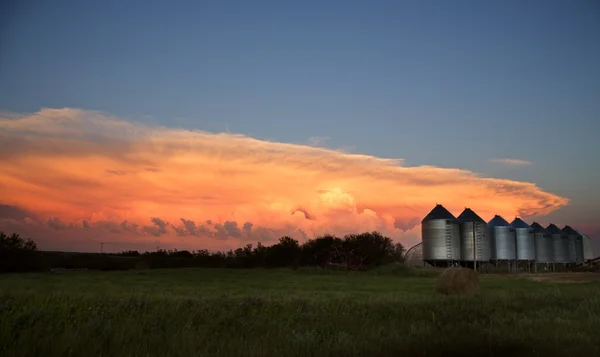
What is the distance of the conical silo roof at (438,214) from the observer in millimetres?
74562

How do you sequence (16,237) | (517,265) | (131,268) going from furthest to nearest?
1. (517,265)
2. (131,268)
3. (16,237)

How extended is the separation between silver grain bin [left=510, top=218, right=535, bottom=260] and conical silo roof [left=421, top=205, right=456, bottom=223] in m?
15.3

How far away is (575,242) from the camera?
98812 mm

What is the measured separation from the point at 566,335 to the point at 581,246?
10018cm

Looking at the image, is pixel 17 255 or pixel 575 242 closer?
pixel 17 255

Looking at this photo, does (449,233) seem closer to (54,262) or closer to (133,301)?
(54,262)

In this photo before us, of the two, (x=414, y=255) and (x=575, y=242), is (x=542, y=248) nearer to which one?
(x=575, y=242)

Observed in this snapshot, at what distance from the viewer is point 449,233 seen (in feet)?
240

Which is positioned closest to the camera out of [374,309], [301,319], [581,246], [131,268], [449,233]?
[301,319]

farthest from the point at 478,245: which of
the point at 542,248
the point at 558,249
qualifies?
the point at 558,249

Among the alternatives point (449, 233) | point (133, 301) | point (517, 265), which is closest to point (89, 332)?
point (133, 301)

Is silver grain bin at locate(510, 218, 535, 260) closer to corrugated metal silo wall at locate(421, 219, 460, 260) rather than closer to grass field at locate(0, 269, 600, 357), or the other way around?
corrugated metal silo wall at locate(421, 219, 460, 260)

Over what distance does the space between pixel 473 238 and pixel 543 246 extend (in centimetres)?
2239

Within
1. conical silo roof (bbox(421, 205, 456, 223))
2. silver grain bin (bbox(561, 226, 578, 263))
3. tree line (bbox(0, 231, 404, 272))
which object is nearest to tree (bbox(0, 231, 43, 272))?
tree line (bbox(0, 231, 404, 272))
